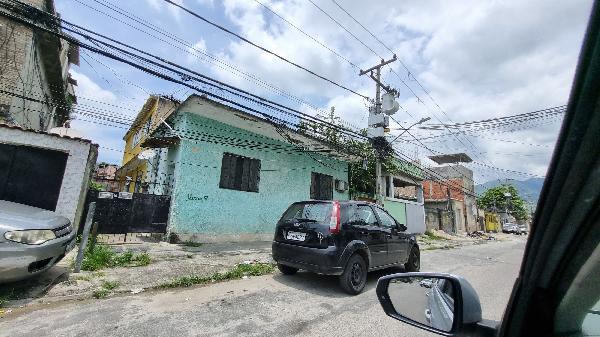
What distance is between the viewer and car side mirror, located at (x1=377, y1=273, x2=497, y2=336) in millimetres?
1294

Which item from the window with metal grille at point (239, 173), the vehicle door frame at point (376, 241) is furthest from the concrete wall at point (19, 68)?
the vehicle door frame at point (376, 241)

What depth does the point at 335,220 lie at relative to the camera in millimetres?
5668

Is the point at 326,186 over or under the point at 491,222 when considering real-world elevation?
over

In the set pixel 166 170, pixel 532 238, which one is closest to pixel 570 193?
pixel 532 238

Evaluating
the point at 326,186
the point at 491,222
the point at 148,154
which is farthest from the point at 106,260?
the point at 491,222

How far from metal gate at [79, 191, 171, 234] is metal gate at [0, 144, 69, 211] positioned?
1.00 m

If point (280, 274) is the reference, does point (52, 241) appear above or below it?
above

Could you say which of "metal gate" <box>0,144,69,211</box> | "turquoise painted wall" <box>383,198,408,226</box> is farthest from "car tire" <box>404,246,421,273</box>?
"turquoise painted wall" <box>383,198,408,226</box>

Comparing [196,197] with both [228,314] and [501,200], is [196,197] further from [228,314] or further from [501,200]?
[501,200]

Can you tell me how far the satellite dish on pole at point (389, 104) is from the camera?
46.9ft

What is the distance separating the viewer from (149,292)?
207 inches

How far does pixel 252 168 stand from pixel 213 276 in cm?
699

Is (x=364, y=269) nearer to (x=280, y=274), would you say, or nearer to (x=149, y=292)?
(x=280, y=274)

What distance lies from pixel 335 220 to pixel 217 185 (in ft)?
22.9
